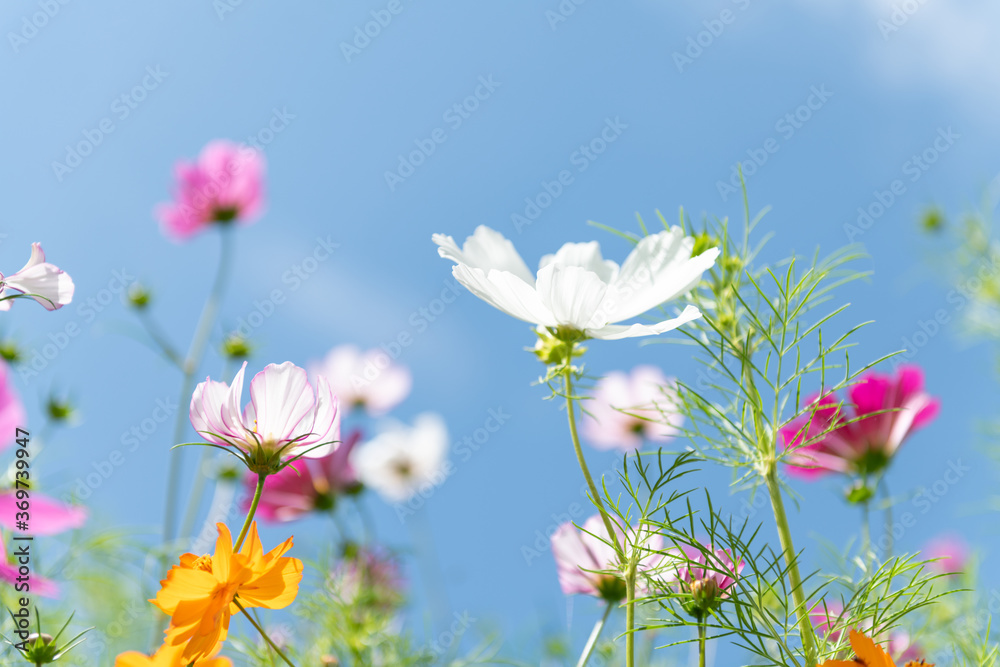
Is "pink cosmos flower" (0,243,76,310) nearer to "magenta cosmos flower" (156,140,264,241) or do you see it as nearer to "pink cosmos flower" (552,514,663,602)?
"pink cosmos flower" (552,514,663,602)

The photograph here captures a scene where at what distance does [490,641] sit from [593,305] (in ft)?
1.64

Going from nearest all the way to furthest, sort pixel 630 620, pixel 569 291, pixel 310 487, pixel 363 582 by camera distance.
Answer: pixel 630 620 < pixel 569 291 < pixel 363 582 < pixel 310 487

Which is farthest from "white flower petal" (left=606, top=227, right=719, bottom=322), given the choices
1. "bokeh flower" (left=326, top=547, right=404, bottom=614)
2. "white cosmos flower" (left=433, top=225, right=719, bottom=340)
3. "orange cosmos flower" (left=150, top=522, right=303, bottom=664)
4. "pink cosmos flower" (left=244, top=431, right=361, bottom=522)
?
"pink cosmos flower" (left=244, top=431, right=361, bottom=522)

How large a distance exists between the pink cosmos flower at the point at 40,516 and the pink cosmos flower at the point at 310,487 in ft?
1.79

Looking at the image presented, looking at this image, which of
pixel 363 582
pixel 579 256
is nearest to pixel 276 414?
pixel 579 256

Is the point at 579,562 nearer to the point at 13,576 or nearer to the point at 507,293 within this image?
the point at 507,293

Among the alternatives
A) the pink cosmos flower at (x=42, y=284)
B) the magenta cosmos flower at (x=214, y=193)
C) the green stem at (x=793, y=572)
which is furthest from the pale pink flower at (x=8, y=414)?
the magenta cosmos flower at (x=214, y=193)

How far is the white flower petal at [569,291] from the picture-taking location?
39cm

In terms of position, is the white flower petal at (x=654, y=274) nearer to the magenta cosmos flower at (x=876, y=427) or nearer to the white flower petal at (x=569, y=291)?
the white flower petal at (x=569, y=291)

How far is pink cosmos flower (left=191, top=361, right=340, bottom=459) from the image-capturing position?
1.17 ft

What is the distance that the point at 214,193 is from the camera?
135 centimetres

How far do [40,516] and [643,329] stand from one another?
1.42ft

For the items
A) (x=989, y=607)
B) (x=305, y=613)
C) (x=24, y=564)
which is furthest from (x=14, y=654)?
(x=989, y=607)

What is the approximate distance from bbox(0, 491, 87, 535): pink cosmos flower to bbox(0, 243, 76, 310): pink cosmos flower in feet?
0.60
